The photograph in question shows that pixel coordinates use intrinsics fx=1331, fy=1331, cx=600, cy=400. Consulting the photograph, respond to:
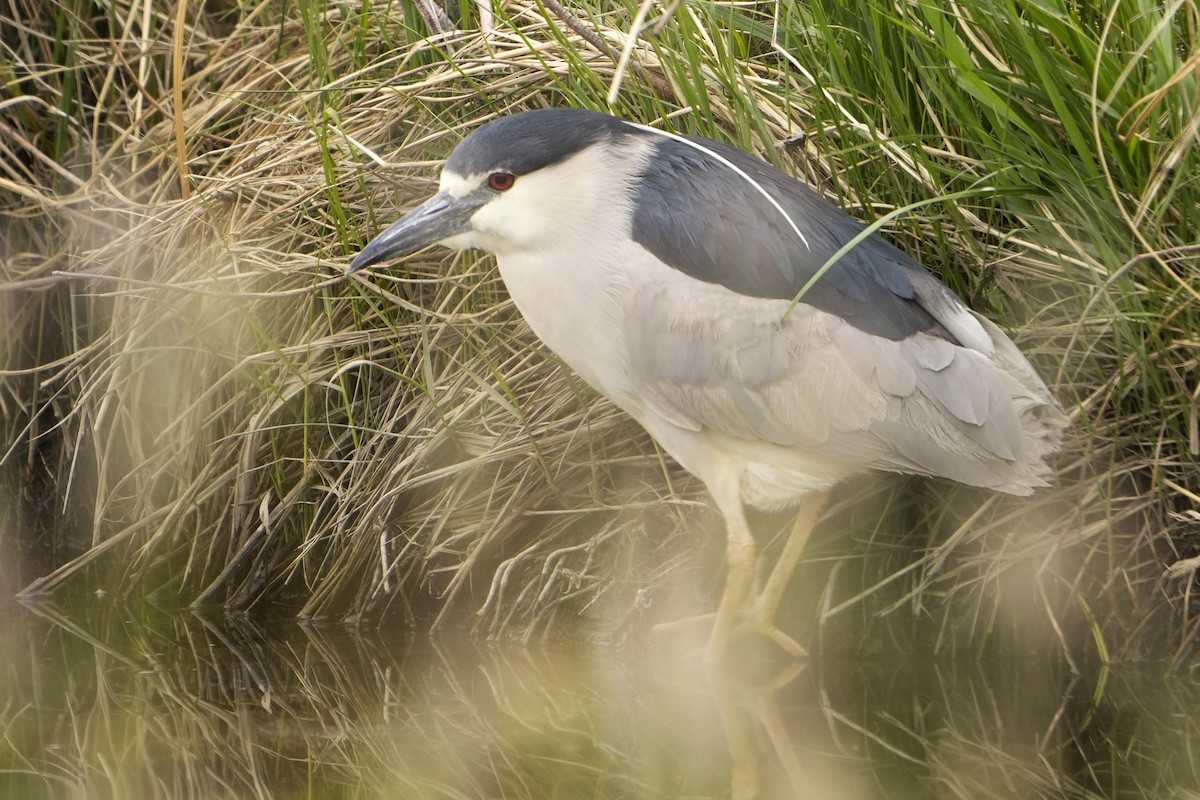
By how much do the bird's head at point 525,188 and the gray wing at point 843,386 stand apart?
0.27 metres

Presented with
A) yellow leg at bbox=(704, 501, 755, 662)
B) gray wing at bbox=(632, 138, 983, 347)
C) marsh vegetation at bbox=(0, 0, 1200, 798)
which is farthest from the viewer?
yellow leg at bbox=(704, 501, 755, 662)

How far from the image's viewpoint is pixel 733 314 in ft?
9.23

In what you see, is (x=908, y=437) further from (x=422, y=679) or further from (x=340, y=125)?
(x=340, y=125)

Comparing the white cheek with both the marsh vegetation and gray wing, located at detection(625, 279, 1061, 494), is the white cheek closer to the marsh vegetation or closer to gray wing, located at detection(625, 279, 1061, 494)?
gray wing, located at detection(625, 279, 1061, 494)

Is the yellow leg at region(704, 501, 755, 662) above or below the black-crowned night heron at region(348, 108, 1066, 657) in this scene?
below

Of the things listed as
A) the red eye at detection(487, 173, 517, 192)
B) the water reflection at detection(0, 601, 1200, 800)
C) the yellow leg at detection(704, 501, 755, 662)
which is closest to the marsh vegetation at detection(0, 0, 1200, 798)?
the water reflection at detection(0, 601, 1200, 800)

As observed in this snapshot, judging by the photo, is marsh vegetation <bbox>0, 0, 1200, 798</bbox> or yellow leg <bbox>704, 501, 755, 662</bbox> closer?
marsh vegetation <bbox>0, 0, 1200, 798</bbox>

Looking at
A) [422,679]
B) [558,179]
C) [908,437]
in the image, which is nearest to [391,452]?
[422,679]

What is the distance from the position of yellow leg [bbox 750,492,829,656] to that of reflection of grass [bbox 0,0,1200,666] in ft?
0.45

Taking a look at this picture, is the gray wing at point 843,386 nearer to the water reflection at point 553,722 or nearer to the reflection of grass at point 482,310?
the reflection of grass at point 482,310

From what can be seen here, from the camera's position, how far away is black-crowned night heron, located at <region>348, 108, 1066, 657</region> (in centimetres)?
279

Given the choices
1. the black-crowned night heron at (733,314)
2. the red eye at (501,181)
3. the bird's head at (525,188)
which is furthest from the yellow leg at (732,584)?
the red eye at (501,181)

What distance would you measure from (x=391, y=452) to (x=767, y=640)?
1.08 m

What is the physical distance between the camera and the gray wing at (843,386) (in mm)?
2758
